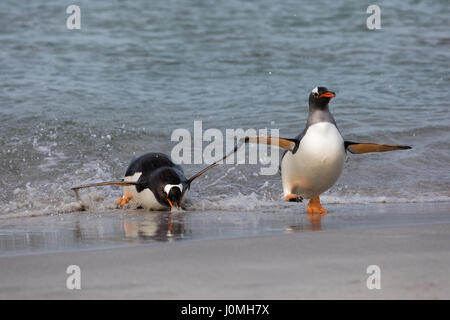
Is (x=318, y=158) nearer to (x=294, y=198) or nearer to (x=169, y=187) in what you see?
(x=294, y=198)

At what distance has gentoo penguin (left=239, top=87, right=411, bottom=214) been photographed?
4.75 meters

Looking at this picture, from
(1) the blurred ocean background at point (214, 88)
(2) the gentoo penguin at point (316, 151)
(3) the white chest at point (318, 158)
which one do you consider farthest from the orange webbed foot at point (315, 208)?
(1) the blurred ocean background at point (214, 88)

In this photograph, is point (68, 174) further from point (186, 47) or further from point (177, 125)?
point (186, 47)

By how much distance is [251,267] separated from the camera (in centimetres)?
282

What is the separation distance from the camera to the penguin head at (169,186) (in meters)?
5.27

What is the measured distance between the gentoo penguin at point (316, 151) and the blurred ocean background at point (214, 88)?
0.37 meters

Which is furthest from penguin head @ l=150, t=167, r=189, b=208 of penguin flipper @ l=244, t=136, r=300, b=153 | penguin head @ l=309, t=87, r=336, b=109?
penguin head @ l=309, t=87, r=336, b=109

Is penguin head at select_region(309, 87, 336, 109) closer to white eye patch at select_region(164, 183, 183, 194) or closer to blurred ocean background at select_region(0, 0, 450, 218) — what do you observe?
blurred ocean background at select_region(0, 0, 450, 218)

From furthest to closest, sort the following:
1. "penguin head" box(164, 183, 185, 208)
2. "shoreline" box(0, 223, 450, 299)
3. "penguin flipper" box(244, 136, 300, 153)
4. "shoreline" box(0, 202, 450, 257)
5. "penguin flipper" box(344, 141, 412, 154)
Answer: "penguin head" box(164, 183, 185, 208) < "penguin flipper" box(344, 141, 412, 154) < "penguin flipper" box(244, 136, 300, 153) < "shoreline" box(0, 202, 450, 257) < "shoreline" box(0, 223, 450, 299)

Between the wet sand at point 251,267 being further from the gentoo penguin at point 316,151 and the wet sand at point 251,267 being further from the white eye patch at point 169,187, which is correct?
the white eye patch at point 169,187

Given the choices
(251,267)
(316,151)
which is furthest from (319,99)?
(251,267)

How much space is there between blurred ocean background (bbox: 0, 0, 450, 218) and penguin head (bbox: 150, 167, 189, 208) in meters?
0.26

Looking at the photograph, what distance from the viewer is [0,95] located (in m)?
10.0

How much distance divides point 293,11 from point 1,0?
6.16 metres
